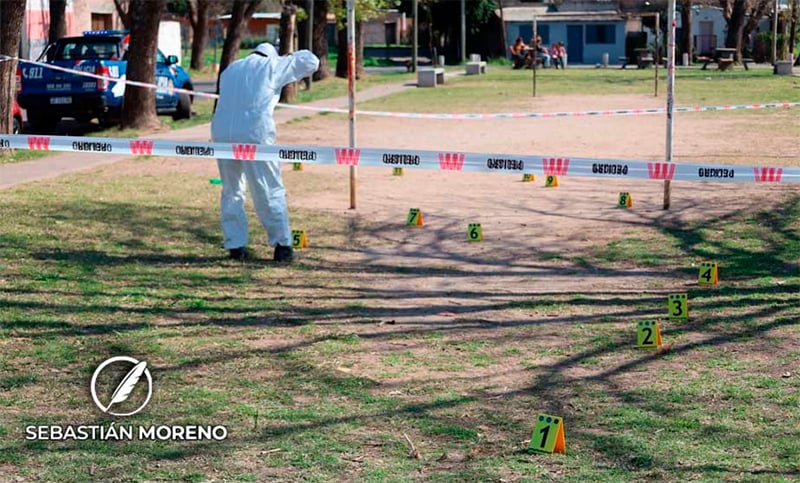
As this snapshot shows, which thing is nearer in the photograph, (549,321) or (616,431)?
(616,431)

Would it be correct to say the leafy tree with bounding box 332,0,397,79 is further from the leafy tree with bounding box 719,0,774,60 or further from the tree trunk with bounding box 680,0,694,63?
the leafy tree with bounding box 719,0,774,60

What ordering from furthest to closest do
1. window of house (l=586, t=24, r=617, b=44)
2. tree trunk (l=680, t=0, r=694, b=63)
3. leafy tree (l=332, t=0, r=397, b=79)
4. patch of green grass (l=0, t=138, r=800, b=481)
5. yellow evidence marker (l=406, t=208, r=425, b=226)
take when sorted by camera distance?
window of house (l=586, t=24, r=617, b=44) < tree trunk (l=680, t=0, r=694, b=63) < leafy tree (l=332, t=0, r=397, b=79) < yellow evidence marker (l=406, t=208, r=425, b=226) < patch of green grass (l=0, t=138, r=800, b=481)

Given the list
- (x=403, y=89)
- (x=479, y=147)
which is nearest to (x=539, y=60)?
(x=403, y=89)

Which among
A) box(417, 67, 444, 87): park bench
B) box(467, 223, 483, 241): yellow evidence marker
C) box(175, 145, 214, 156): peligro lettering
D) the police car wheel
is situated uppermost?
box(417, 67, 444, 87): park bench

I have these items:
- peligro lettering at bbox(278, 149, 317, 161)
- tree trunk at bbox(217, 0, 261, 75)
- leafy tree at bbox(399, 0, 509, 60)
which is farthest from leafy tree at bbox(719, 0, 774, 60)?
peligro lettering at bbox(278, 149, 317, 161)

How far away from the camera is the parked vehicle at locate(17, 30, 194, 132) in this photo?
22688mm

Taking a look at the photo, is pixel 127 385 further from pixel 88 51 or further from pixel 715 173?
pixel 88 51

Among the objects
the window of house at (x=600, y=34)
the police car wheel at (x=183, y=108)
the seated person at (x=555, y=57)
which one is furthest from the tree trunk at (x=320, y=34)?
the window of house at (x=600, y=34)

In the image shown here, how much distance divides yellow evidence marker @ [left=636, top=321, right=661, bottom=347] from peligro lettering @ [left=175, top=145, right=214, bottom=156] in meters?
4.15

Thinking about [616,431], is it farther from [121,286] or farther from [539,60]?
[539,60]

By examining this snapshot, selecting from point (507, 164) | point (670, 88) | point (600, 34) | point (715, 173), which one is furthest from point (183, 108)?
point (600, 34)

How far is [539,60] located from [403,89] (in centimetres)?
2302

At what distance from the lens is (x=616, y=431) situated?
5969 mm

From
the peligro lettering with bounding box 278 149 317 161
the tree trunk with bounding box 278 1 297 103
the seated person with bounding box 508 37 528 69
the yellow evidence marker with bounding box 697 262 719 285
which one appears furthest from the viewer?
the seated person with bounding box 508 37 528 69
